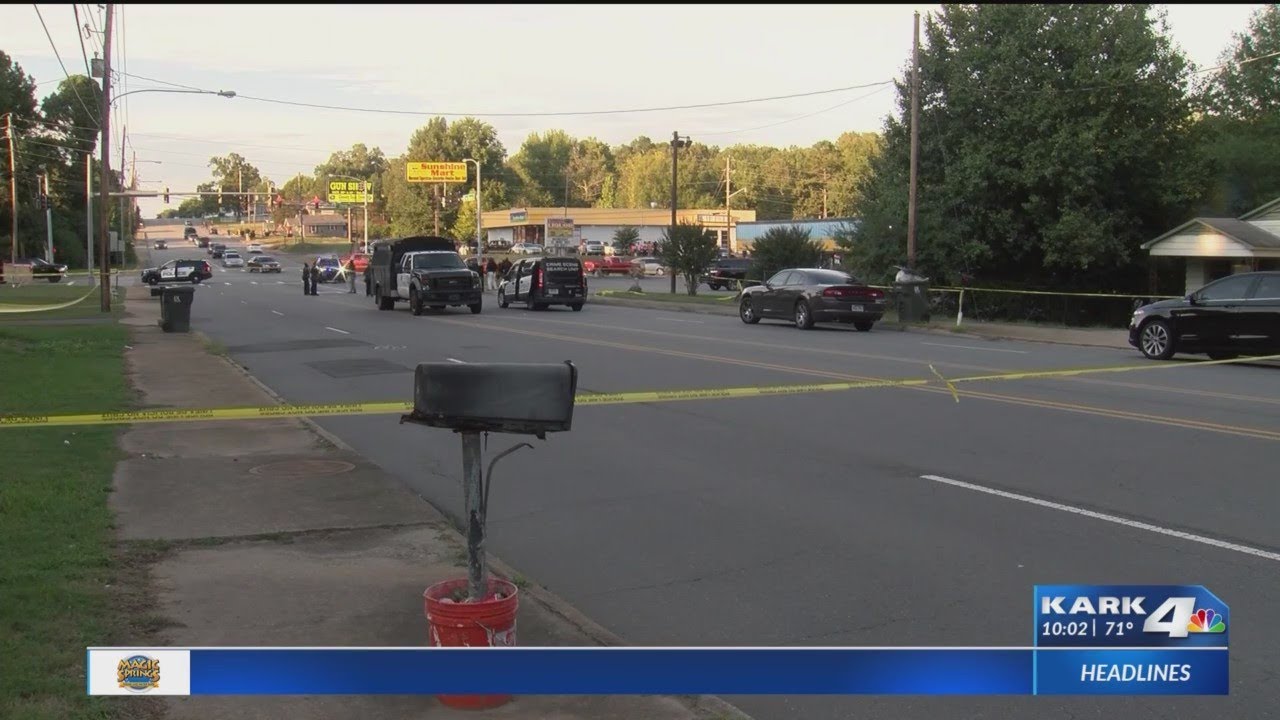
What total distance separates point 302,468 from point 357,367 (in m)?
9.84

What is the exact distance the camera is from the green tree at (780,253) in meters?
41.3

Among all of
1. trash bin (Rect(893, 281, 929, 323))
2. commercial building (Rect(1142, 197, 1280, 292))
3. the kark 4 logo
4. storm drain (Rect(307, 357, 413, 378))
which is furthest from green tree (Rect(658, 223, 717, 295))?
the kark 4 logo

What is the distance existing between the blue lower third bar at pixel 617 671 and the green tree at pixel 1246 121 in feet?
125

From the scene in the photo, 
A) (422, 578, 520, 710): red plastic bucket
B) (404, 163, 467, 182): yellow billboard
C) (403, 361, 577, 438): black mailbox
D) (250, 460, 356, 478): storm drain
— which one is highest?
(404, 163, 467, 182): yellow billboard

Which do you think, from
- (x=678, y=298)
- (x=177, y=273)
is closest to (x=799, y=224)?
(x=678, y=298)

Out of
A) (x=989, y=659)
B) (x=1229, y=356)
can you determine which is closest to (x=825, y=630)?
(x=989, y=659)

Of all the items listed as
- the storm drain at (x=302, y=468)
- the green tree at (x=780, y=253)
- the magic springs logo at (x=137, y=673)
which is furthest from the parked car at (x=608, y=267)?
the magic springs logo at (x=137, y=673)

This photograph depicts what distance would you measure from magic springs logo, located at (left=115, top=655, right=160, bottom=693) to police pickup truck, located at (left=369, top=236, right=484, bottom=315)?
104 ft

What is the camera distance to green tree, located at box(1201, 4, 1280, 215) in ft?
133

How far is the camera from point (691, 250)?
47438mm

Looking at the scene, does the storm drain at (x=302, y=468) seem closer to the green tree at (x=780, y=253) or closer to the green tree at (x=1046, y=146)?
the green tree at (x=1046, y=146)

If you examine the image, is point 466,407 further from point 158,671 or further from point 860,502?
point 860,502

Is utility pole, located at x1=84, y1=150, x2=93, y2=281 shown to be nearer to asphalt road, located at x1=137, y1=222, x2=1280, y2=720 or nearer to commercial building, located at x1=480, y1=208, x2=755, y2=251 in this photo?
commercial building, located at x1=480, y1=208, x2=755, y2=251

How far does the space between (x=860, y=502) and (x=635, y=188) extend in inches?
5365
